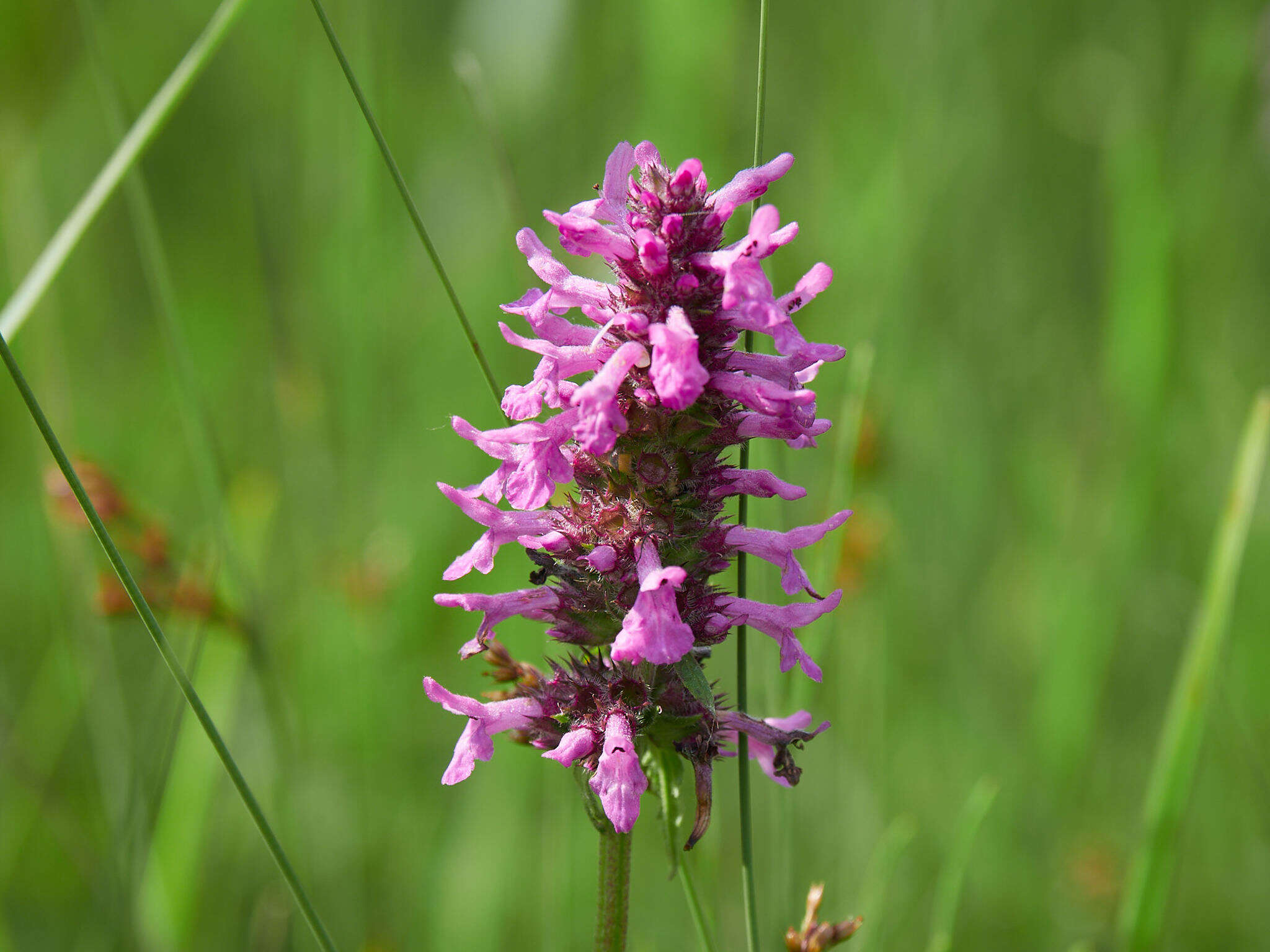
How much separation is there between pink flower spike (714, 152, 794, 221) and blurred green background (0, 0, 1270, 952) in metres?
0.93

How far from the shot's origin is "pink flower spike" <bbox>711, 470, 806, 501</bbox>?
169 centimetres

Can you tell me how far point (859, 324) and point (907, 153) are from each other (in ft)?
2.33

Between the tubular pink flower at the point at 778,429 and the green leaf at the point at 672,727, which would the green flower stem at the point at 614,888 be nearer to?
the green leaf at the point at 672,727

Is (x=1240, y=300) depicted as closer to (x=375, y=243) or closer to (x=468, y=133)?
(x=468, y=133)

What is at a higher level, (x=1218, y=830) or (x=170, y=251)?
(x=170, y=251)

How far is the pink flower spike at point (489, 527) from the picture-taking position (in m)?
1.66

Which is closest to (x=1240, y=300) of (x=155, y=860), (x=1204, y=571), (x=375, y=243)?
(x=1204, y=571)

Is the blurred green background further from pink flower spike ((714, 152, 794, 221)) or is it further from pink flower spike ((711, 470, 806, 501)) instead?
pink flower spike ((714, 152, 794, 221))

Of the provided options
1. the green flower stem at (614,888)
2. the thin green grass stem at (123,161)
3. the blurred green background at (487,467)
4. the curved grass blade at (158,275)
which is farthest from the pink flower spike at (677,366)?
the curved grass blade at (158,275)

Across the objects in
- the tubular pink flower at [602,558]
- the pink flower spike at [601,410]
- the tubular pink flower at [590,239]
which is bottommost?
the tubular pink flower at [602,558]

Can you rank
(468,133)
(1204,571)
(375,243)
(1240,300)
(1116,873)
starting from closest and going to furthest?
(1116,873) → (375,243) → (1204,571) → (468,133) → (1240,300)

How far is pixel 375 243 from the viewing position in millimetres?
4188

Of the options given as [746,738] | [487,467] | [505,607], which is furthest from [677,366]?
[487,467]

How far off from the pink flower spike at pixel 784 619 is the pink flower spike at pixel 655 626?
189 millimetres
